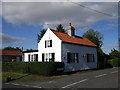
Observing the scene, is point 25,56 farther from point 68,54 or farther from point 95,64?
point 95,64

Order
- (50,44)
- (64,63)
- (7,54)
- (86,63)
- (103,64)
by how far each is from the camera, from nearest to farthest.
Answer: (64,63)
(50,44)
(86,63)
(103,64)
(7,54)

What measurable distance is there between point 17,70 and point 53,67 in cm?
594

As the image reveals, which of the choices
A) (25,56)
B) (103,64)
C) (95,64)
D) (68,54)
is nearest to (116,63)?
(103,64)

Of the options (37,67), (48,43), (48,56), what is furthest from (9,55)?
(37,67)

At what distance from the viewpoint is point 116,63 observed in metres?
33.9

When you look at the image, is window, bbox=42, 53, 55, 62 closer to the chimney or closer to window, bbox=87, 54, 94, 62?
the chimney

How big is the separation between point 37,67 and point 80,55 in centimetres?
791

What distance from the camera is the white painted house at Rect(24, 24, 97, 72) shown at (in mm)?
23906

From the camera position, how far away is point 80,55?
1041 inches

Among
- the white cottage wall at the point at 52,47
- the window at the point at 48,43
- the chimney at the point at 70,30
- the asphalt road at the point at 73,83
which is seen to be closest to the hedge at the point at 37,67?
the white cottage wall at the point at 52,47

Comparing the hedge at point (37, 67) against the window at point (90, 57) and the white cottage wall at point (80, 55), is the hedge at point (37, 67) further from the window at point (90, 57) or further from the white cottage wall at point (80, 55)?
the window at point (90, 57)

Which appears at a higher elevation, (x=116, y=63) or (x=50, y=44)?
(x=50, y=44)

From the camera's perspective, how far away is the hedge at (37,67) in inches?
799

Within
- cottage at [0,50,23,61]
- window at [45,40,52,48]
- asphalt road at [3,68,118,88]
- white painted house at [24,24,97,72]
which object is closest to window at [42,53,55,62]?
white painted house at [24,24,97,72]
